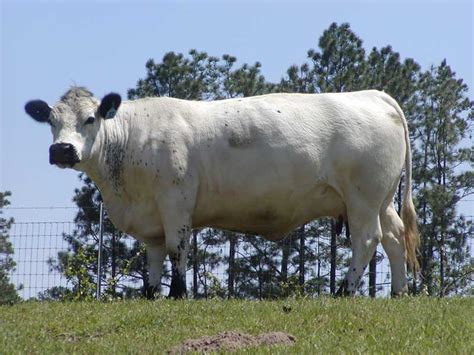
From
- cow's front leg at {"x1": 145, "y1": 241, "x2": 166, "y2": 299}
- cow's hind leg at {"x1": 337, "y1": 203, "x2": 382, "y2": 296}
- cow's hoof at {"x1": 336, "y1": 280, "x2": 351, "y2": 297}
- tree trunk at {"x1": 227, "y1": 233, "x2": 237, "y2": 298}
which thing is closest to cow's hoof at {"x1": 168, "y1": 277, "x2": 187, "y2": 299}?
cow's front leg at {"x1": 145, "y1": 241, "x2": 166, "y2": 299}

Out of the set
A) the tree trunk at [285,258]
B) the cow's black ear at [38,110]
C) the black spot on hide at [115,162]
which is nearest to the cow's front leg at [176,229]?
the black spot on hide at [115,162]

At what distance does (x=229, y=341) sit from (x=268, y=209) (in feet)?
16.3

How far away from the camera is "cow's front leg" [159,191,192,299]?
1235 cm

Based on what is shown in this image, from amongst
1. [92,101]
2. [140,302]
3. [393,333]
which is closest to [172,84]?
[92,101]

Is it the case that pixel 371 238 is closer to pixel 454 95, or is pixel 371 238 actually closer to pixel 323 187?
pixel 323 187

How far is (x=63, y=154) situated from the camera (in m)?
12.4

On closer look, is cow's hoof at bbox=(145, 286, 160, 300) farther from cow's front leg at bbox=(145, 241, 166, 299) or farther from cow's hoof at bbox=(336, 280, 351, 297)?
cow's hoof at bbox=(336, 280, 351, 297)

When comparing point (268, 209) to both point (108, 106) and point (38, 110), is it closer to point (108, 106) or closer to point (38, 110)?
point (108, 106)

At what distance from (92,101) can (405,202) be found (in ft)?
14.8

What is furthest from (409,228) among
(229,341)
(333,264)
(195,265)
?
(333,264)

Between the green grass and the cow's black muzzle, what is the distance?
2.16 metres

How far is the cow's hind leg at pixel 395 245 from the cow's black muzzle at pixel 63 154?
13.9ft

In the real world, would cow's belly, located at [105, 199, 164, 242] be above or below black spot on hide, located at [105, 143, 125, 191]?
below

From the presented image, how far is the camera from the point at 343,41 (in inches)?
1414
